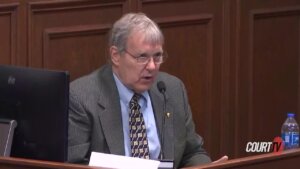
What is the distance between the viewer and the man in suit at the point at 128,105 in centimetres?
414

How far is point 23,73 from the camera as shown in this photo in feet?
11.9

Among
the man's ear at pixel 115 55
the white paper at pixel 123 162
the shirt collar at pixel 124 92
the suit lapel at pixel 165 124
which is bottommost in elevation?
the white paper at pixel 123 162

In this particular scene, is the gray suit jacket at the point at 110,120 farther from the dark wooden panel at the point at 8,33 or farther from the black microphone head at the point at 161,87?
the dark wooden panel at the point at 8,33

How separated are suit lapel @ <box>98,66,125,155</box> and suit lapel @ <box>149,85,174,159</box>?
0.63 ft

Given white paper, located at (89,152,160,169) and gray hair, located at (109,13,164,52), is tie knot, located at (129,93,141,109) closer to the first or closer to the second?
gray hair, located at (109,13,164,52)

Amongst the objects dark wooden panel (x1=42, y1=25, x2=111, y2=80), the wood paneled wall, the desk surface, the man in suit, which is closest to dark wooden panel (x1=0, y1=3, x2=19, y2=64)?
the wood paneled wall

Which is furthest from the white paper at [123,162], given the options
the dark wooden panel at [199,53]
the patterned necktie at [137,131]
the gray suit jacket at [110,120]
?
the dark wooden panel at [199,53]

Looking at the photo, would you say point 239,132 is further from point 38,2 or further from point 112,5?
point 38,2

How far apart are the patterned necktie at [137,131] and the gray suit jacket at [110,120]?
0.06 metres

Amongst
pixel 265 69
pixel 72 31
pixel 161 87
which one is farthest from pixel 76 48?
pixel 265 69

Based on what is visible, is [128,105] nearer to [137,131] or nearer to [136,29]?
[137,131]

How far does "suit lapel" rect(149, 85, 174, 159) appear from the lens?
4297mm

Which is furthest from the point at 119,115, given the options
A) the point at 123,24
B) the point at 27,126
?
the point at 27,126

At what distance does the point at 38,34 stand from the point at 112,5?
0.48 meters
